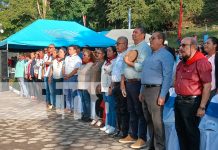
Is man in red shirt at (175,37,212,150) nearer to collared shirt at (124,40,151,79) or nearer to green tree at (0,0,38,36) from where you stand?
collared shirt at (124,40,151,79)

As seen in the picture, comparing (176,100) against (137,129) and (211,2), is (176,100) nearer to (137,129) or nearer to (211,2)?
(137,129)

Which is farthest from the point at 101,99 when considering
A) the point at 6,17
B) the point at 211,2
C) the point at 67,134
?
the point at 211,2

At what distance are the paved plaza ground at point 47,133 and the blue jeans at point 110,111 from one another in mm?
292

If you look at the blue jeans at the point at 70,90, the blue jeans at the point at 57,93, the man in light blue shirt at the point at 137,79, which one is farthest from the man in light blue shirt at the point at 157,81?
the blue jeans at the point at 57,93

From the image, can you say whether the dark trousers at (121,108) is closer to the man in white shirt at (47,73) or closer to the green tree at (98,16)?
the man in white shirt at (47,73)

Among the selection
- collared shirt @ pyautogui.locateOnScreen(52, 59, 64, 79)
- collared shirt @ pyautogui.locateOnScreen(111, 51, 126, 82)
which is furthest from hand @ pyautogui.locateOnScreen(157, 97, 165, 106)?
collared shirt @ pyautogui.locateOnScreen(52, 59, 64, 79)

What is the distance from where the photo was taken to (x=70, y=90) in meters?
10.0

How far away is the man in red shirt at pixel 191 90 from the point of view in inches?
181

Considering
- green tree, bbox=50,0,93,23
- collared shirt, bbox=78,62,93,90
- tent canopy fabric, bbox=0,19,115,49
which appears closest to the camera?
collared shirt, bbox=78,62,93,90

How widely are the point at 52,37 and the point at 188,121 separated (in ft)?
33.4

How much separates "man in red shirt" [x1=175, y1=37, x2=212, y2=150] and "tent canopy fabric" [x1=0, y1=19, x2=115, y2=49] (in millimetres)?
9245

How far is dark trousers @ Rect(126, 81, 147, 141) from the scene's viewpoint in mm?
6176

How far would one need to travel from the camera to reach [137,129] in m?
6.53

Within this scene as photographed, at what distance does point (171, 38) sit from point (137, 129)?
28.5m
